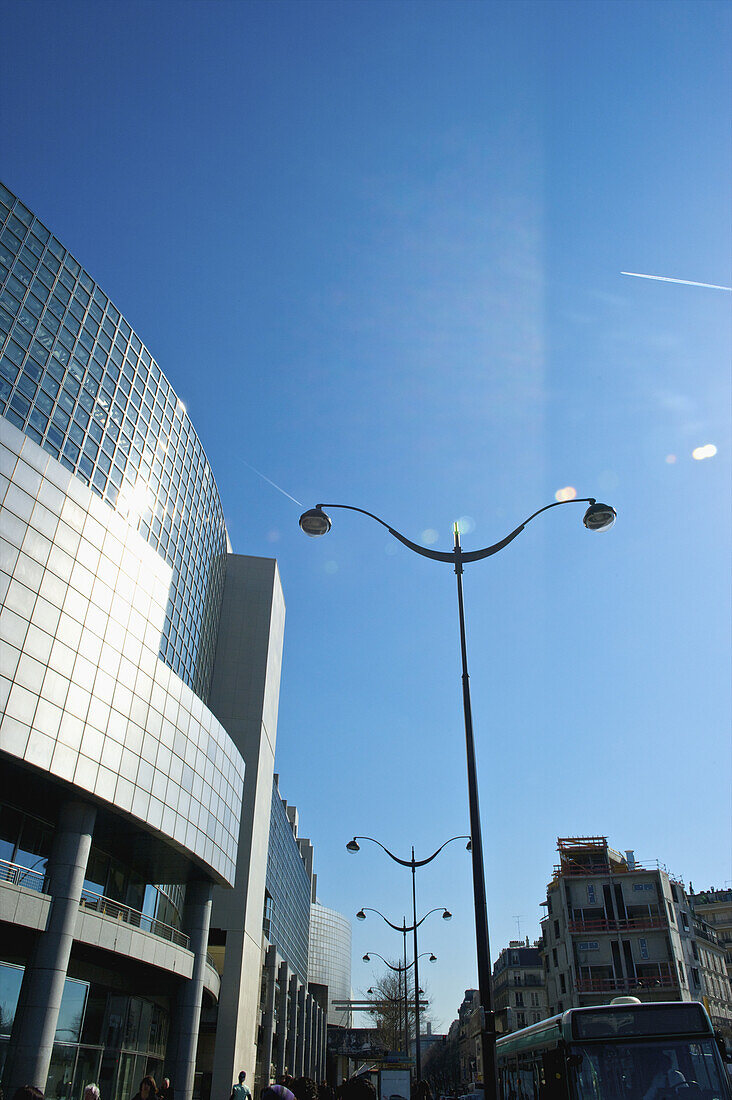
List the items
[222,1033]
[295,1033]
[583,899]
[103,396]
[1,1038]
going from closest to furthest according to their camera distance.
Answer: [1,1038] → [103,396] → [222,1033] → [583,899] → [295,1033]

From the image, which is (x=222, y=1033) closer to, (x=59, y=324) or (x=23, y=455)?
(x=23, y=455)

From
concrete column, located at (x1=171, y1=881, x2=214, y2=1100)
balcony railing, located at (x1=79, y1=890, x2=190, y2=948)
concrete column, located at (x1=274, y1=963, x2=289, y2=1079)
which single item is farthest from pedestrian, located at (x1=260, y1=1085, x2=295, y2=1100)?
concrete column, located at (x1=274, y1=963, x2=289, y2=1079)

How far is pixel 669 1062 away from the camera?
1083cm

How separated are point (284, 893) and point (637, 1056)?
77056 mm

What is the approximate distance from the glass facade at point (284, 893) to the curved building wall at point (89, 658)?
35475 millimetres

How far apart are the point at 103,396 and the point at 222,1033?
37.9 metres

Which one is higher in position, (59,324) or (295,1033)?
(59,324)

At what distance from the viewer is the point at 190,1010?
33.4 m

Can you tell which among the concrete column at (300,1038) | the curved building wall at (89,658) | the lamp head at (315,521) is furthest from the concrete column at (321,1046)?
the lamp head at (315,521)

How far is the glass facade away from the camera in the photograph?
2717 inches

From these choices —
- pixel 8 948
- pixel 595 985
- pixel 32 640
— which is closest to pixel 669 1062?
pixel 32 640

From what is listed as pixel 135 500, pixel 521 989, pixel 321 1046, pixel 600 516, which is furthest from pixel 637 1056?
pixel 321 1046

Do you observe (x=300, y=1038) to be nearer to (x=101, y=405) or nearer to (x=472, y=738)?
(x=101, y=405)

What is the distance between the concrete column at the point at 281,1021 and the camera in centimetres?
6600
